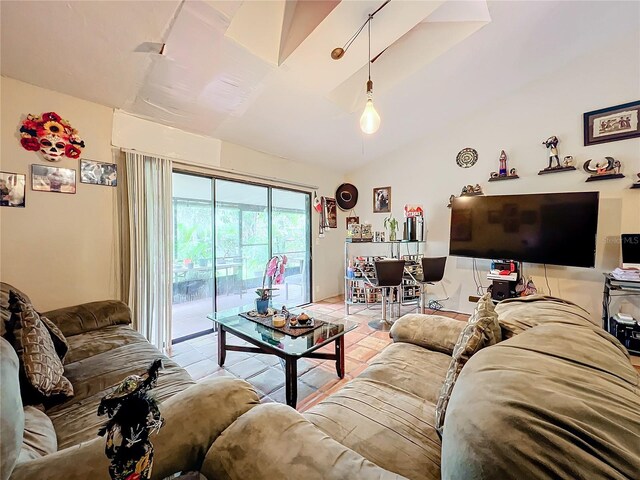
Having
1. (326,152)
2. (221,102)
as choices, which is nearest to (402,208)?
(326,152)

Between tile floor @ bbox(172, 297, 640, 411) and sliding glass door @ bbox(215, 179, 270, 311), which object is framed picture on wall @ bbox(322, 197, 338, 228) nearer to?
sliding glass door @ bbox(215, 179, 270, 311)

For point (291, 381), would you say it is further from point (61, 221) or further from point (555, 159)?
point (555, 159)

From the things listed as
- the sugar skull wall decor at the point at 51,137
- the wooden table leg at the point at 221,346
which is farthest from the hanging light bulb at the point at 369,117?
the sugar skull wall decor at the point at 51,137

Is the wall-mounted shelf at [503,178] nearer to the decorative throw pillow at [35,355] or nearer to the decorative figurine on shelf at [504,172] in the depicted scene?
the decorative figurine on shelf at [504,172]

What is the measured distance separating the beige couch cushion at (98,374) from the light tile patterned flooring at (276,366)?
2.16ft

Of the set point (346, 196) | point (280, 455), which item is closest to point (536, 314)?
point (280, 455)

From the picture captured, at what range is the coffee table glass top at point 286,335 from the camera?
70.6 inches

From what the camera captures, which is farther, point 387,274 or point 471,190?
point 471,190

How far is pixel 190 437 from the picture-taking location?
30.3 inches

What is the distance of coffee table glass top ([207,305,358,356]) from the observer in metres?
1.79

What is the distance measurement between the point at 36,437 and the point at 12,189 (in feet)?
6.46

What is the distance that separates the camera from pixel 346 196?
4.89 meters

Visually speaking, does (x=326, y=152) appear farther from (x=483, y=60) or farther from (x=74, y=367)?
(x=74, y=367)

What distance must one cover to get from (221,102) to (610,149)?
4.10 m
